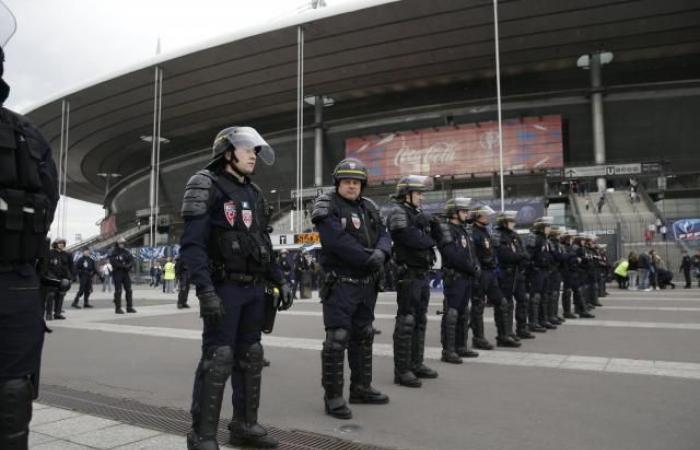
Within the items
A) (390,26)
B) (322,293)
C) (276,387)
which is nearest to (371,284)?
(322,293)

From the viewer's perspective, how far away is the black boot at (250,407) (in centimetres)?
361

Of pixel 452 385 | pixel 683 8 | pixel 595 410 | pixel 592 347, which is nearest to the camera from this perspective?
pixel 595 410

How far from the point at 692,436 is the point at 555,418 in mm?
888

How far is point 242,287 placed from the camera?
11.9ft

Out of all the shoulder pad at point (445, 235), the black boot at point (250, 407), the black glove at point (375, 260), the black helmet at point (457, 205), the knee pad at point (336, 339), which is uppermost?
the black helmet at point (457, 205)

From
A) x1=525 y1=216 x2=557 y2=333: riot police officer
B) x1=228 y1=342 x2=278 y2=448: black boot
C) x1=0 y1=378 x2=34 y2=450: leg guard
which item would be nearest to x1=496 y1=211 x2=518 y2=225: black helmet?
x1=525 y1=216 x2=557 y2=333: riot police officer

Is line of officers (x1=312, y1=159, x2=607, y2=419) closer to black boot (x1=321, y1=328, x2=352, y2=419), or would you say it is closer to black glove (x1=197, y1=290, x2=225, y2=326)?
black boot (x1=321, y1=328, x2=352, y2=419)

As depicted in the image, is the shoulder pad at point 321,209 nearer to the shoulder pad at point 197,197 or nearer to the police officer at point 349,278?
the police officer at point 349,278

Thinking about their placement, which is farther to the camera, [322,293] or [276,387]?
[276,387]

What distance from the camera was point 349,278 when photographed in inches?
181

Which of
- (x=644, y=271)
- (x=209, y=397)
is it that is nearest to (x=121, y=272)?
(x=209, y=397)

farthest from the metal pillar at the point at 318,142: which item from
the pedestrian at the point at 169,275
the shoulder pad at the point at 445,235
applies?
the shoulder pad at the point at 445,235

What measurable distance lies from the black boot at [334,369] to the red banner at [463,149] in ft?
127

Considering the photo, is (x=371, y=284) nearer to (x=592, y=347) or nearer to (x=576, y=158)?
(x=592, y=347)
